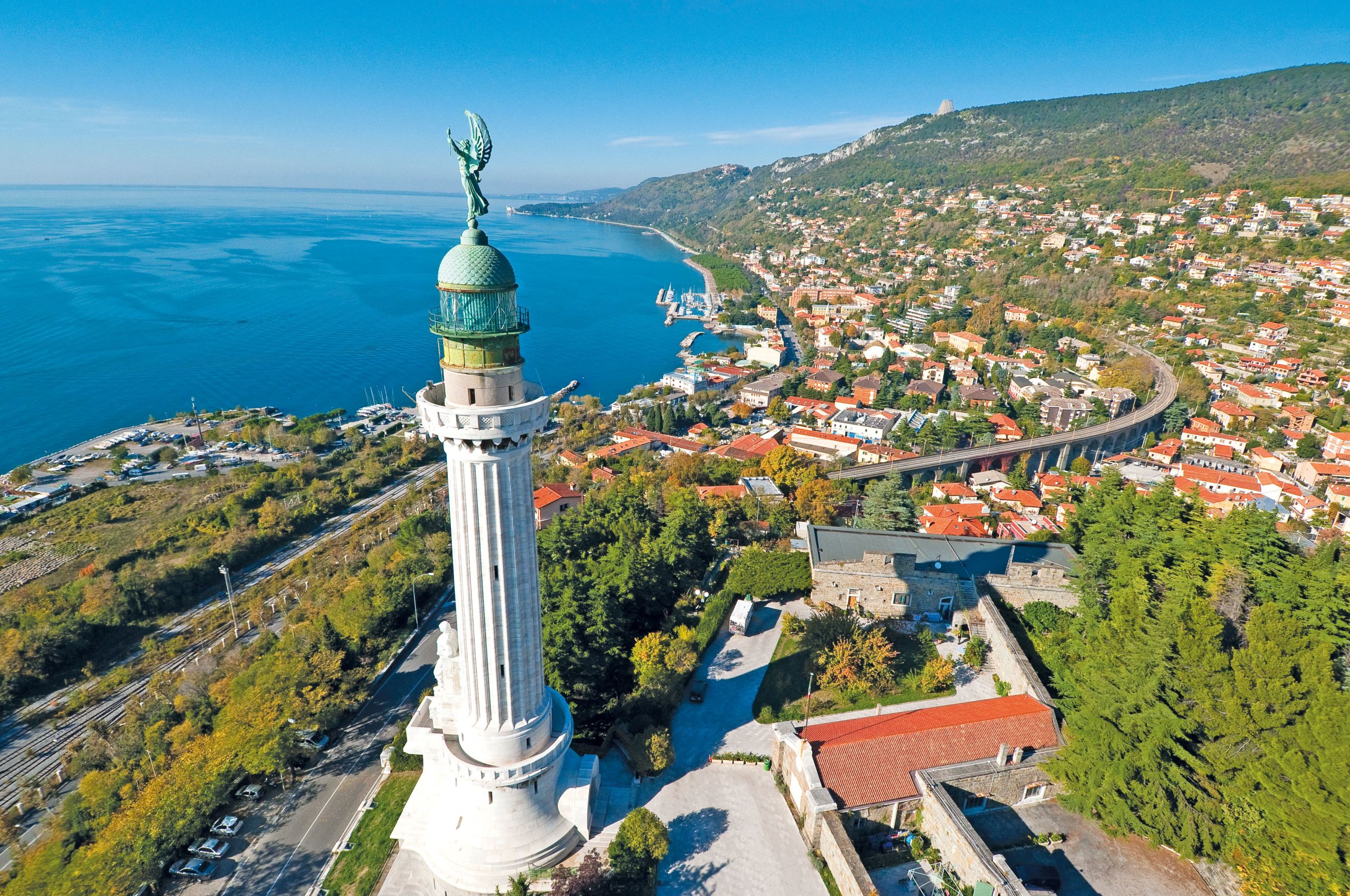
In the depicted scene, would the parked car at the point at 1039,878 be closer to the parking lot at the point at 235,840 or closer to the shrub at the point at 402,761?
the shrub at the point at 402,761

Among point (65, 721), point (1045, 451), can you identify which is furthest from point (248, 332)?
point (1045, 451)

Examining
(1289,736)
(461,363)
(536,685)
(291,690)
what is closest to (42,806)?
(291,690)

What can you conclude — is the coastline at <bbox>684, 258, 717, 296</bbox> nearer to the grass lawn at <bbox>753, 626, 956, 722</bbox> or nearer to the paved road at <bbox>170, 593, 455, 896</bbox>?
the grass lawn at <bbox>753, 626, 956, 722</bbox>

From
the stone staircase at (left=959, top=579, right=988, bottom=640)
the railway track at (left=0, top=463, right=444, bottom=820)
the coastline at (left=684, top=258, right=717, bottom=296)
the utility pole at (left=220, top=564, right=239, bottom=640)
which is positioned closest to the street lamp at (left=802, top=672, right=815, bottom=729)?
the stone staircase at (left=959, top=579, right=988, bottom=640)

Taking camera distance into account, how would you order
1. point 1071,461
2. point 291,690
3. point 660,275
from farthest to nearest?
point 660,275
point 1071,461
point 291,690

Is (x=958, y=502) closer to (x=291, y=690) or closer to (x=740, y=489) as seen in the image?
(x=740, y=489)

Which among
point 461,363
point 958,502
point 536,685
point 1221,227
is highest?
point 1221,227
